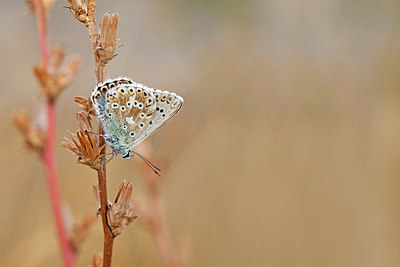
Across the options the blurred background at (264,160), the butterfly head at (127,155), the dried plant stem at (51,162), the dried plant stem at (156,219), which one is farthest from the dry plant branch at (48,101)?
the blurred background at (264,160)

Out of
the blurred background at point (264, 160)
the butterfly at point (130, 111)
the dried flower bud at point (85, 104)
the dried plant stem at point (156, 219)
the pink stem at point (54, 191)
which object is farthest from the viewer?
the blurred background at point (264, 160)

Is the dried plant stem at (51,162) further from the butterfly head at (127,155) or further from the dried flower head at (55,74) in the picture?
the butterfly head at (127,155)

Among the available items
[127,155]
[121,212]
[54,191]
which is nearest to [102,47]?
[121,212]

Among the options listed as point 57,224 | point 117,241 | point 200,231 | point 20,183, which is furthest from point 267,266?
point 57,224

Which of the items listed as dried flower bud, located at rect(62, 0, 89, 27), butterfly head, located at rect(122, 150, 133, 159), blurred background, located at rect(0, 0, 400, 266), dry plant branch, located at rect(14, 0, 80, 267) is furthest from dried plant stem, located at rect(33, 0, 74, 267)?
blurred background, located at rect(0, 0, 400, 266)

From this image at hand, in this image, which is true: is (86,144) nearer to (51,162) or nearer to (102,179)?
(102,179)

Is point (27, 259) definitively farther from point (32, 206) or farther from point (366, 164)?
point (366, 164)
